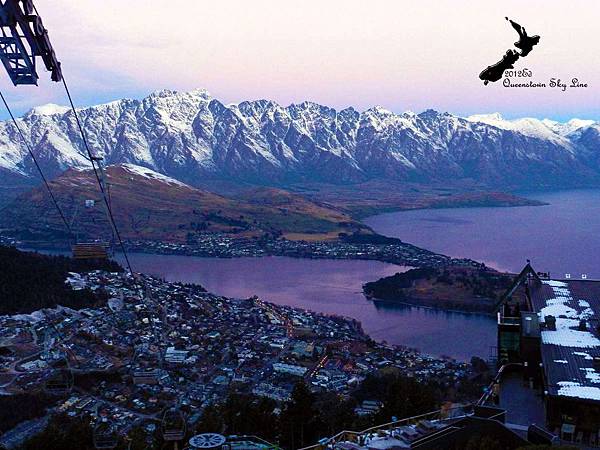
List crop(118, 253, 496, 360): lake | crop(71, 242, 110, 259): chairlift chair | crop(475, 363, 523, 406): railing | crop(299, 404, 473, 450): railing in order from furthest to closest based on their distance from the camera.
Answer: crop(118, 253, 496, 360): lake < crop(71, 242, 110, 259): chairlift chair < crop(475, 363, 523, 406): railing < crop(299, 404, 473, 450): railing

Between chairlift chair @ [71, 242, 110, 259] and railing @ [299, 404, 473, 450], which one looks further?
chairlift chair @ [71, 242, 110, 259]

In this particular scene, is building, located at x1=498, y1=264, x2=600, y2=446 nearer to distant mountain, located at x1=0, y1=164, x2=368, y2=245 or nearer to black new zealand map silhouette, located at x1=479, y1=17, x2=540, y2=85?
black new zealand map silhouette, located at x1=479, y1=17, x2=540, y2=85

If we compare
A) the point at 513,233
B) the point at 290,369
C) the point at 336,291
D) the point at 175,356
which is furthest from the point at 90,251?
the point at 513,233

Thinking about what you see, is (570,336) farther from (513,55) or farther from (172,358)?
(172,358)

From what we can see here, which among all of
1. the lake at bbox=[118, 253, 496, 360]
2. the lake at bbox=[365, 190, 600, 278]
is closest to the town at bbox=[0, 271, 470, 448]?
the lake at bbox=[118, 253, 496, 360]

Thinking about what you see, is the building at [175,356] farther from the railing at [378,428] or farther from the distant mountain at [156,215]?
the distant mountain at [156,215]

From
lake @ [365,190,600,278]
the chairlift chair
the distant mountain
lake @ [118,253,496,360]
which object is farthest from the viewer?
the distant mountain

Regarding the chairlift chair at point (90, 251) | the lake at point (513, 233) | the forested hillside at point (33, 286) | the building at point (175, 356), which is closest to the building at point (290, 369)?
the building at point (175, 356)
